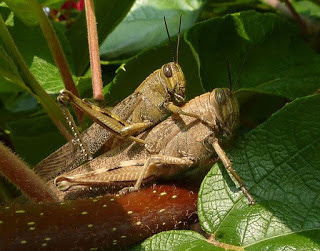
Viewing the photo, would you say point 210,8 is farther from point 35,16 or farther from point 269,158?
point 269,158

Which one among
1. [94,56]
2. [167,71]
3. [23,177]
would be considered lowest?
[23,177]

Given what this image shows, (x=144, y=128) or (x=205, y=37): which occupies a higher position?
(x=205, y=37)

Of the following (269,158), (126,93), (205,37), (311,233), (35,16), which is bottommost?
(311,233)

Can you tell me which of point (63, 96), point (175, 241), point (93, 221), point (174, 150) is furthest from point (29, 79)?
point (175, 241)

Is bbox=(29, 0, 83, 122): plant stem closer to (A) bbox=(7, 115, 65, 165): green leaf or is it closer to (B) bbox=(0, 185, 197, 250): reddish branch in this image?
(A) bbox=(7, 115, 65, 165): green leaf

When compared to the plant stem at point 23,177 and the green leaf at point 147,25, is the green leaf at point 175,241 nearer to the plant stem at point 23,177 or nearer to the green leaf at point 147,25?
the plant stem at point 23,177

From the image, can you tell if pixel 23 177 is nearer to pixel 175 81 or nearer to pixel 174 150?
pixel 174 150

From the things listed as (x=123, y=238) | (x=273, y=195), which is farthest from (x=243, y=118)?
(x=123, y=238)

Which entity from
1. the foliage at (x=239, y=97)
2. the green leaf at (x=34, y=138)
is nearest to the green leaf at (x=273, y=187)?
the foliage at (x=239, y=97)
